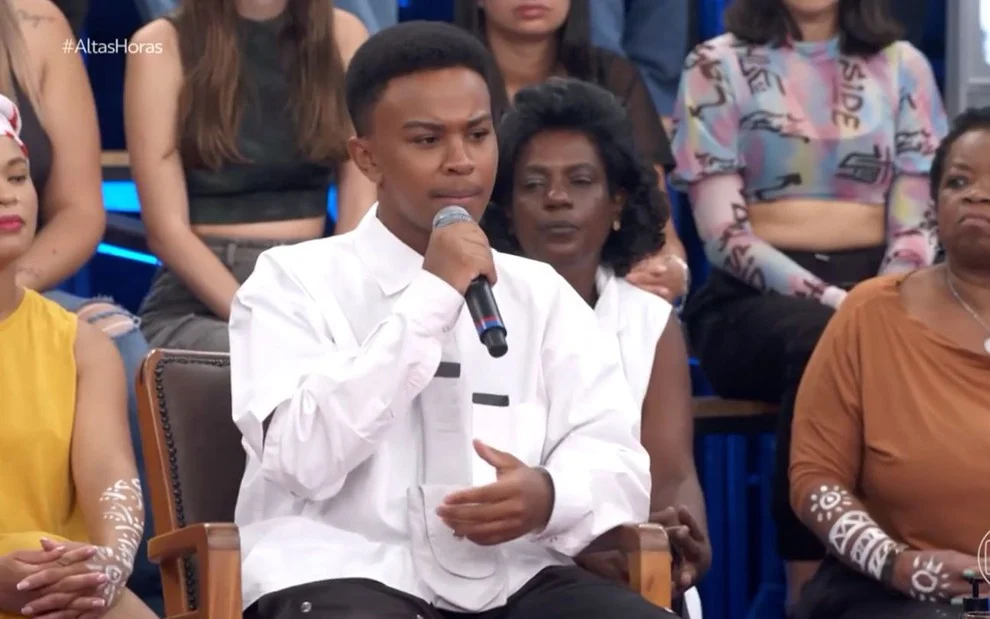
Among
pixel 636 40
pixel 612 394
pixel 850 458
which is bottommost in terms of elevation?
pixel 850 458

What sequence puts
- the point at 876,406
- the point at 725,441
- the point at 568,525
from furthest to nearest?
1. the point at 725,441
2. the point at 876,406
3. the point at 568,525

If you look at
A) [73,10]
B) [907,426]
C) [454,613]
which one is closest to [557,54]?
[73,10]

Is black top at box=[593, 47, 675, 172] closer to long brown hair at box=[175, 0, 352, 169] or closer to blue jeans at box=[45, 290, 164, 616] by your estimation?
long brown hair at box=[175, 0, 352, 169]

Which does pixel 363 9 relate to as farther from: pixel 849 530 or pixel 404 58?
pixel 849 530

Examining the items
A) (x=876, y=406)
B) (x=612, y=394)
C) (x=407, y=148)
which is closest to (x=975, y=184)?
(x=876, y=406)

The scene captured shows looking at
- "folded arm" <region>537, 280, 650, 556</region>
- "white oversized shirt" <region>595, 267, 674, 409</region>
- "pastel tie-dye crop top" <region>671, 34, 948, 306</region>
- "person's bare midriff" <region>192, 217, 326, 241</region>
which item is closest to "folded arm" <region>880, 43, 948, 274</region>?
"pastel tie-dye crop top" <region>671, 34, 948, 306</region>

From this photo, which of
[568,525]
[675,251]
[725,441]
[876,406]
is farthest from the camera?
[725,441]

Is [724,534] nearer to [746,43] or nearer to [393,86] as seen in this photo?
[746,43]

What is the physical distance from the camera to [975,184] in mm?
3186

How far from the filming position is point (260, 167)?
3834 millimetres

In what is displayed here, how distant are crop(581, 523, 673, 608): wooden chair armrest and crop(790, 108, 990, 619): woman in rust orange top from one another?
53 centimetres

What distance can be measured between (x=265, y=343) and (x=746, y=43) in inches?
80.2

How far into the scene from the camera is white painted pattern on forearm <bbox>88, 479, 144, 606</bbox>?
2.65 meters

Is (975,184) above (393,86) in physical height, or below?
below
